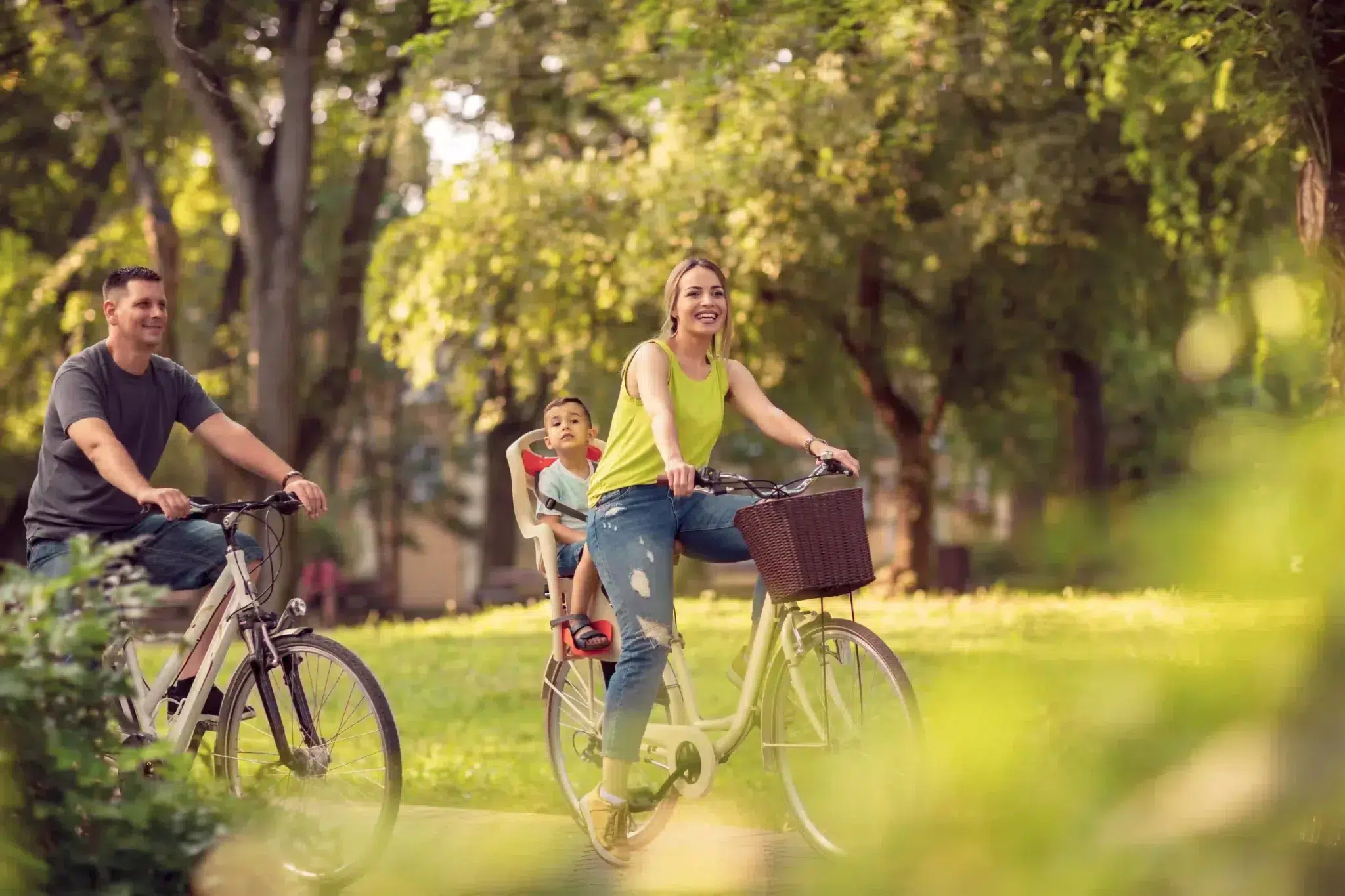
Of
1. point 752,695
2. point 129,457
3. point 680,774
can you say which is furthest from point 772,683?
point 129,457

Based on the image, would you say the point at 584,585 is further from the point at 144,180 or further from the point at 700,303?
the point at 144,180

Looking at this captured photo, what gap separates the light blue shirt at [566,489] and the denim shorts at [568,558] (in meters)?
A: 0.12

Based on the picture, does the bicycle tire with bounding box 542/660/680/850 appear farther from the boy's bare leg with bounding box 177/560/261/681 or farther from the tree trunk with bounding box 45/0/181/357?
the tree trunk with bounding box 45/0/181/357

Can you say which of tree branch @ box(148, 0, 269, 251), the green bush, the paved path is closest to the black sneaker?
the green bush

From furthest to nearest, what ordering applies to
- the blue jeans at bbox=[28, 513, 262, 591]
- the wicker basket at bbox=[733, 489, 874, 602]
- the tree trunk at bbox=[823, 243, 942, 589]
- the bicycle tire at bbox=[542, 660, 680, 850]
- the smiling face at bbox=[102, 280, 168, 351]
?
1. the tree trunk at bbox=[823, 243, 942, 589]
2. the bicycle tire at bbox=[542, 660, 680, 850]
3. the blue jeans at bbox=[28, 513, 262, 591]
4. the smiling face at bbox=[102, 280, 168, 351]
5. the wicker basket at bbox=[733, 489, 874, 602]

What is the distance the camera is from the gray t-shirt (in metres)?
5.50

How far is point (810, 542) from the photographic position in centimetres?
502

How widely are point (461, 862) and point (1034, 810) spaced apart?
1.73ft

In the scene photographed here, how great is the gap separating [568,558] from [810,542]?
1.29m

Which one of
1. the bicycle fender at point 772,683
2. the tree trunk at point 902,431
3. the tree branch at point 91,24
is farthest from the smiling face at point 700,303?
the tree trunk at point 902,431

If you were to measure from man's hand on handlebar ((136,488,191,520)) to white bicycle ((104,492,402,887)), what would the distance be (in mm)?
165

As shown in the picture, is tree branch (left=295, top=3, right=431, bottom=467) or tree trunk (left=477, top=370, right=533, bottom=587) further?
tree trunk (left=477, top=370, right=533, bottom=587)

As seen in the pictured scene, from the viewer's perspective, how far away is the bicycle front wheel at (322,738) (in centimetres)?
505

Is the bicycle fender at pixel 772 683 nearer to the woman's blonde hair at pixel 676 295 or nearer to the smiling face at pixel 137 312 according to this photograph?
the woman's blonde hair at pixel 676 295
